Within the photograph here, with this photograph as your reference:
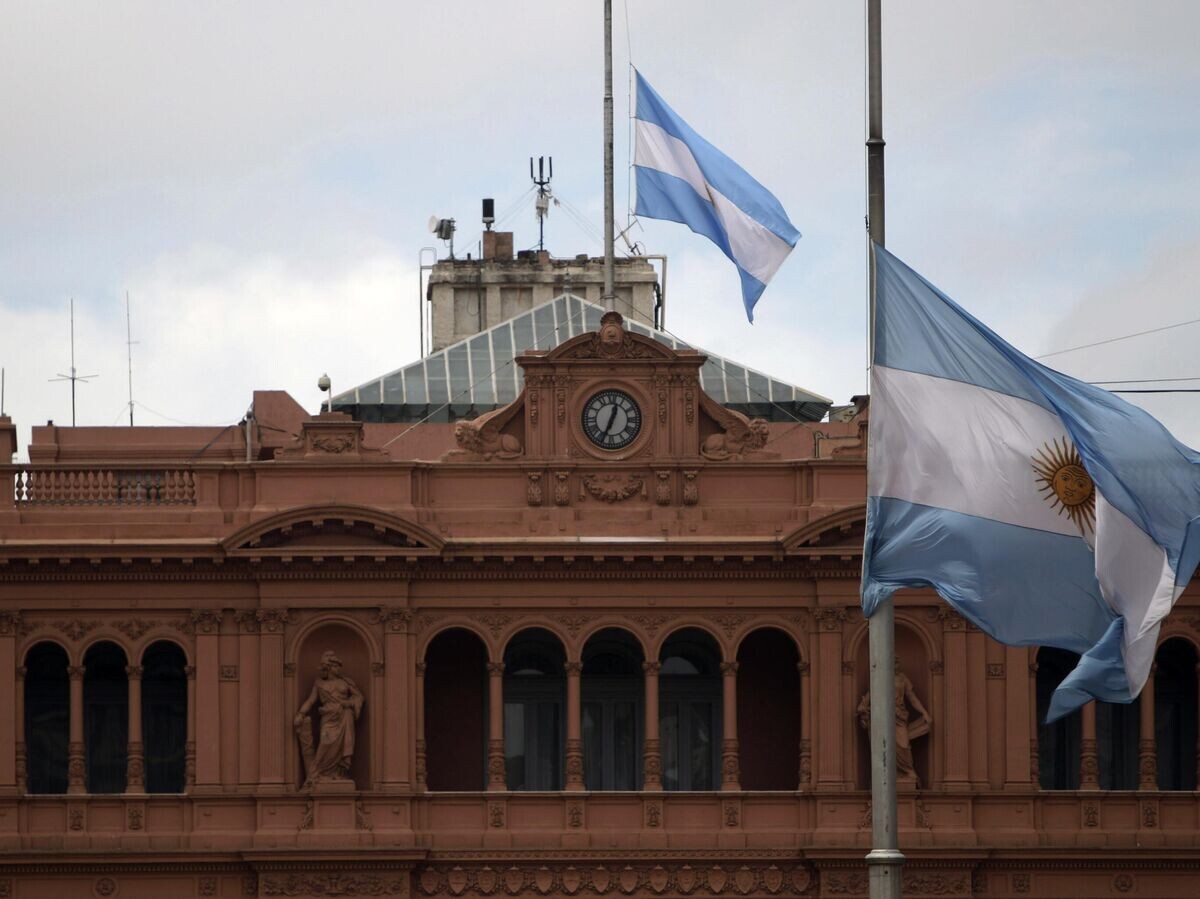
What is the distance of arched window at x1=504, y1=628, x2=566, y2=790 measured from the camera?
62.2m

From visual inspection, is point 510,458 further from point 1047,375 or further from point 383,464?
point 1047,375

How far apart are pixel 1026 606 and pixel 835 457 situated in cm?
2720

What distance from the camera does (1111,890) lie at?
61.1 meters

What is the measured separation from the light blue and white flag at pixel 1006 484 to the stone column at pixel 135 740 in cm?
2904

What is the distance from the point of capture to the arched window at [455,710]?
62.1 metres

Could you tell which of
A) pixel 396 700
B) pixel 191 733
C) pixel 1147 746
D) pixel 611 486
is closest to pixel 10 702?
pixel 191 733

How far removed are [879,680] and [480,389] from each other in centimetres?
3352

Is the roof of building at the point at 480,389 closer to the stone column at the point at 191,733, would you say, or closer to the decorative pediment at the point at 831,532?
the decorative pediment at the point at 831,532

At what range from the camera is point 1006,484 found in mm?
34156

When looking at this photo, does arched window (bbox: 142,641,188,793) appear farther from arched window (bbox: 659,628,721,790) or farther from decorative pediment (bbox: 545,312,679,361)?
decorative pediment (bbox: 545,312,679,361)

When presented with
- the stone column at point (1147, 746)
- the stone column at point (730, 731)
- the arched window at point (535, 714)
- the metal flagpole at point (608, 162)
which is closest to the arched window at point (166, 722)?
the arched window at point (535, 714)

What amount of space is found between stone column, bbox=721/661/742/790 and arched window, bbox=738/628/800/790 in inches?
55.9

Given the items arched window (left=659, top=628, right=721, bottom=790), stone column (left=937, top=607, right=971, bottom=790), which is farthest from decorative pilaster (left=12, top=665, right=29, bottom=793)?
stone column (left=937, top=607, right=971, bottom=790)

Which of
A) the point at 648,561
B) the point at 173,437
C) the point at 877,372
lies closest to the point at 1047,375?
the point at 877,372
